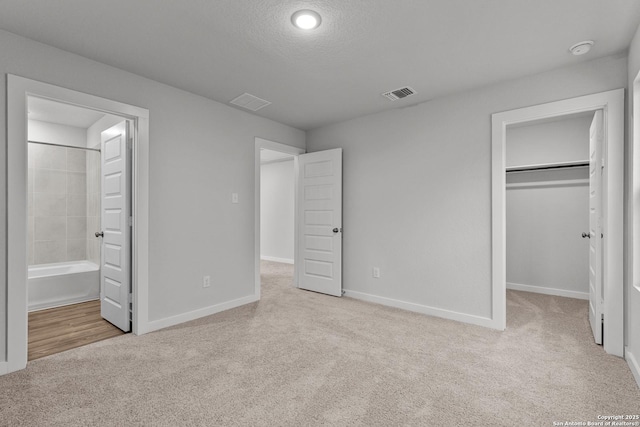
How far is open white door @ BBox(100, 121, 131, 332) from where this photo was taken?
3.04 m

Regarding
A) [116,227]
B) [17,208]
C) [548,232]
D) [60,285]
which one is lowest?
[60,285]

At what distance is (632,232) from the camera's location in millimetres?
2312

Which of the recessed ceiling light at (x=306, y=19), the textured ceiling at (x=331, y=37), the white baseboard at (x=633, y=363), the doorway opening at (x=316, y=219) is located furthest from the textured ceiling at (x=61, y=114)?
the white baseboard at (x=633, y=363)

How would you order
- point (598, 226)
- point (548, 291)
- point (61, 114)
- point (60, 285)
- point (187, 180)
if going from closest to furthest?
point (598, 226) → point (187, 180) → point (60, 285) → point (61, 114) → point (548, 291)

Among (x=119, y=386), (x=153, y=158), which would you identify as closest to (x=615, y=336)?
(x=119, y=386)

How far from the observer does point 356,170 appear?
4.30 m

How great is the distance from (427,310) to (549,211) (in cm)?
247

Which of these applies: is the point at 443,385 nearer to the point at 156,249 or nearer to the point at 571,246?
the point at 156,249

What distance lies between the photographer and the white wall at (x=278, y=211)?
293 inches

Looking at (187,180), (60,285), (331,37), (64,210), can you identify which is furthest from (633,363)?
(64,210)

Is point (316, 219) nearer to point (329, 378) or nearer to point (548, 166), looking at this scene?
point (329, 378)

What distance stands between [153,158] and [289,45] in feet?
5.64

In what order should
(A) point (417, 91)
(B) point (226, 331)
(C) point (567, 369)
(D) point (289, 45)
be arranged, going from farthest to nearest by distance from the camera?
(A) point (417, 91) < (B) point (226, 331) < (D) point (289, 45) < (C) point (567, 369)

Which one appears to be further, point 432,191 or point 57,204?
Result: point 57,204
